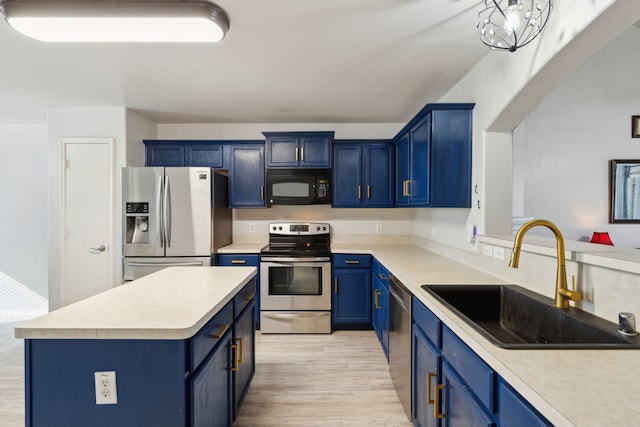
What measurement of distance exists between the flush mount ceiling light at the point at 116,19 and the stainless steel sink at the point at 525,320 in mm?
1878

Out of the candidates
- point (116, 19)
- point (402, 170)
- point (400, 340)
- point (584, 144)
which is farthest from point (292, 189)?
point (584, 144)

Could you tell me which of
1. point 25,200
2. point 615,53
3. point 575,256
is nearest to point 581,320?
point 575,256

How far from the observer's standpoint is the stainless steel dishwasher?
181 cm

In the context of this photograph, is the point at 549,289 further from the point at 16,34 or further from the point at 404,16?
the point at 16,34

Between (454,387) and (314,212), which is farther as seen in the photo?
(314,212)

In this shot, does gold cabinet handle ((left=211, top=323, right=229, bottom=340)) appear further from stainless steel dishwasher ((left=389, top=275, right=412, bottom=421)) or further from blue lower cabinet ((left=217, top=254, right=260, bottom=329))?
blue lower cabinet ((left=217, top=254, right=260, bottom=329))

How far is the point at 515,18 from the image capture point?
1237 mm

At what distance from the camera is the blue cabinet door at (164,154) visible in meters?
3.55

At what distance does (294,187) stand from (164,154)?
1.60 meters

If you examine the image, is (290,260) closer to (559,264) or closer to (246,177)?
(246,177)

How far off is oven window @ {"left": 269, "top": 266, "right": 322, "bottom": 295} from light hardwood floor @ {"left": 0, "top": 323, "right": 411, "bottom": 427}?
0.47m

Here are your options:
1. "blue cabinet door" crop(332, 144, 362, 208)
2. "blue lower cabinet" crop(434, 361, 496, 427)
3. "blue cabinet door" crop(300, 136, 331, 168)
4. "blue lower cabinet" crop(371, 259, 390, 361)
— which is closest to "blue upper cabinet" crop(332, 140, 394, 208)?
"blue cabinet door" crop(332, 144, 362, 208)

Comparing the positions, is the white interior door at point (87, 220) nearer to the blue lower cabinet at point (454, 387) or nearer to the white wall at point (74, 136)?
the white wall at point (74, 136)

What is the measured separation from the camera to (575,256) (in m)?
1.31
